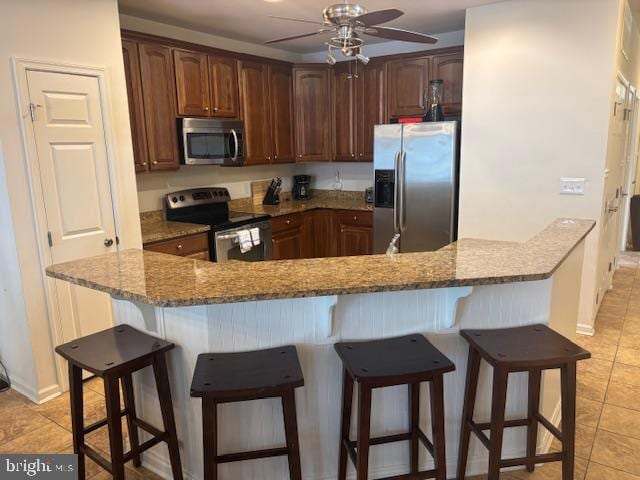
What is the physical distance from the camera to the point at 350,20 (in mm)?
2148

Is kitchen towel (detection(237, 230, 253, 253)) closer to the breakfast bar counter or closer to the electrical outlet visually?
the breakfast bar counter

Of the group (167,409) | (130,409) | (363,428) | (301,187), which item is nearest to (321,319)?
(363,428)

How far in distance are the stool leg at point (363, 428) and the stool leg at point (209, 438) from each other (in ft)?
1.64

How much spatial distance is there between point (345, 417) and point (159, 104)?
2.78 meters

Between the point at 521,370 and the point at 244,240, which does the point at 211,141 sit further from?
the point at 521,370

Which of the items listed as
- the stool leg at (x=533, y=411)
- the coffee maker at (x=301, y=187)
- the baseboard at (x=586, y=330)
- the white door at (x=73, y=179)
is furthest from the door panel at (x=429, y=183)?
the white door at (x=73, y=179)

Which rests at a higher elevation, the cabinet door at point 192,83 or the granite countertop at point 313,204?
the cabinet door at point 192,83

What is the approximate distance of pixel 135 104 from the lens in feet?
11.2

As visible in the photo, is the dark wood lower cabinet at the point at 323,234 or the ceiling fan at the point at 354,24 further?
the dark wood lower cabinet at the point at 323,234

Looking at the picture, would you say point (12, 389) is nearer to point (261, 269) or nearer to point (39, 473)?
point (39, 473)

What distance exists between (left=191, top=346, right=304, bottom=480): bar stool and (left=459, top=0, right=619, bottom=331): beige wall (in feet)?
8.50

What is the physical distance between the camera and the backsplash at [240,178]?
3998 mm

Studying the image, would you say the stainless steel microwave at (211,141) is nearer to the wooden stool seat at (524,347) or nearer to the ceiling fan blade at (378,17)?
the ceiling fan blade at (378,17)

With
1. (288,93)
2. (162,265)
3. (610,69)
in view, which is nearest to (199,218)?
(288,93)
